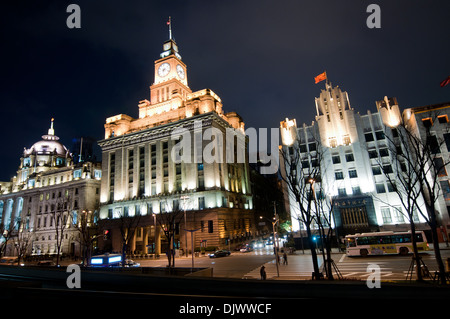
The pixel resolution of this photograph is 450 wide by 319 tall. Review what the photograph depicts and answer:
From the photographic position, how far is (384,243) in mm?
30844

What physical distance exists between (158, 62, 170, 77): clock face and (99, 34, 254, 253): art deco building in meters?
0.36

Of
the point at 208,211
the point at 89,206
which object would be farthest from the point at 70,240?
the point at 208,211

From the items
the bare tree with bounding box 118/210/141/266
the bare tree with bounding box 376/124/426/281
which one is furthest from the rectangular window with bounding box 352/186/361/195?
the bare tree with bounding box 118/210/141/266

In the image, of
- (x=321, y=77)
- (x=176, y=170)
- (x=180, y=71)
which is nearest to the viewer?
(x=321, y=77)

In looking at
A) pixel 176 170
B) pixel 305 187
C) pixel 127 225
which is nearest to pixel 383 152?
pixel 305 187

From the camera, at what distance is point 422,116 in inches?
1644

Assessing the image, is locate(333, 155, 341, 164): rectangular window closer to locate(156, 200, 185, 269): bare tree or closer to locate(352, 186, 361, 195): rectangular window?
locate(352, 186, 361, 195): rectangular window

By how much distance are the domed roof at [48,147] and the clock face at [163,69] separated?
2140 inches

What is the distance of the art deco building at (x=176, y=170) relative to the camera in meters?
54.6

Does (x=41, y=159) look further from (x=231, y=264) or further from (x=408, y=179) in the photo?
(x=408, y=179)

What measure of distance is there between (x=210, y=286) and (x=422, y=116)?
1911 inches

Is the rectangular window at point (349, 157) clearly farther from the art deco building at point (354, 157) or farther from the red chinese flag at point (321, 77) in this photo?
the red chinese flag at point (321, 77)

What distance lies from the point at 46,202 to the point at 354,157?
3328 inches
